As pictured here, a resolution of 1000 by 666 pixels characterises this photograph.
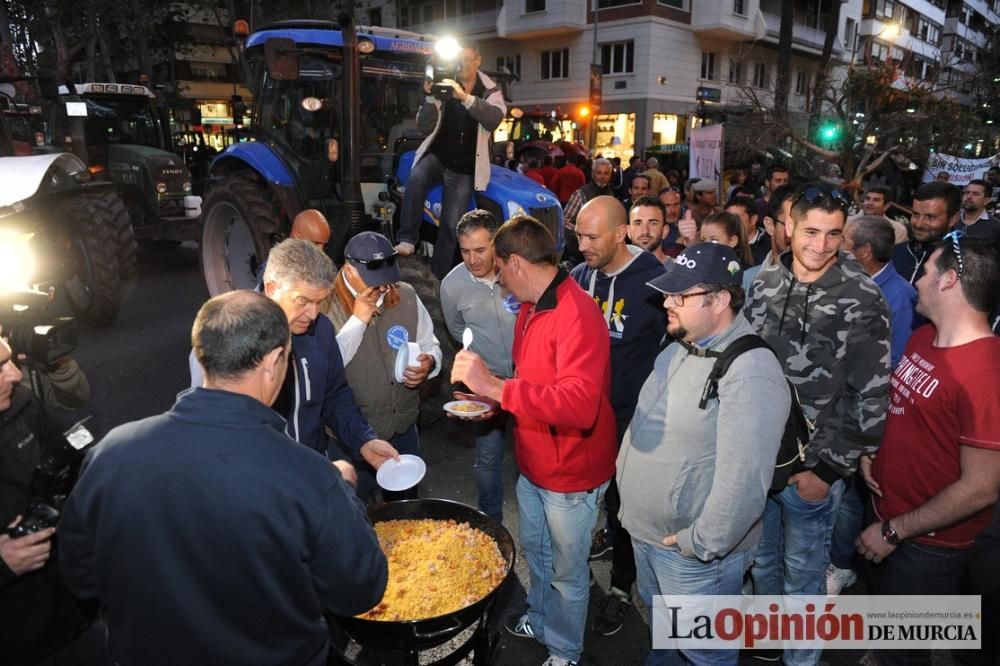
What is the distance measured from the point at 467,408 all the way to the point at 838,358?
175 cm

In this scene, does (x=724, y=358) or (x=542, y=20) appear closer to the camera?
(x=724, y=358)

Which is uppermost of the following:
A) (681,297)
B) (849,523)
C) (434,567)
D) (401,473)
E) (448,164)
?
(448,164)

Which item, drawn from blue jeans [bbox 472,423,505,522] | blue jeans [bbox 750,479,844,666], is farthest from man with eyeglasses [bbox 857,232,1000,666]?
blue jeans [bbox 472,423,505,522]

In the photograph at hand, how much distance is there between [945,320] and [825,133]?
8001 millimetres

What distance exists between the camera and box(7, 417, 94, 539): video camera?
1932mm

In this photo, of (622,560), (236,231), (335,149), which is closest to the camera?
(622,560)

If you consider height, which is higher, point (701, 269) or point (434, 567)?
point (701, 269)

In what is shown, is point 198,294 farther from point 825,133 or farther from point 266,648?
point 825,133

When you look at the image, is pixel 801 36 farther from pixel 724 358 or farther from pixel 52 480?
pixel 52 480

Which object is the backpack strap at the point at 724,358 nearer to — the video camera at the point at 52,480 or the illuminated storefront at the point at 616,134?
the video camera at the point at 52,480

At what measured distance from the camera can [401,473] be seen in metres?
2.70

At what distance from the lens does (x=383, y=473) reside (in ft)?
8.84

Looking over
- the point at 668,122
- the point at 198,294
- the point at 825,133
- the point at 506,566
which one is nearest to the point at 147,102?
the point at 198,294

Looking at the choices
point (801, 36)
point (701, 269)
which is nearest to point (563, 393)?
point (701, 269)
